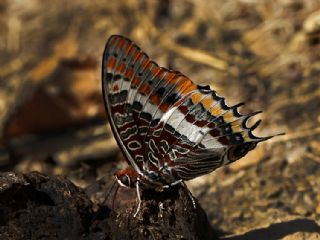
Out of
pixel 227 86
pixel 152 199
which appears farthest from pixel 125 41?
pixel 227 86

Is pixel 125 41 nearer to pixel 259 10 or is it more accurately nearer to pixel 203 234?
pixel 203 234

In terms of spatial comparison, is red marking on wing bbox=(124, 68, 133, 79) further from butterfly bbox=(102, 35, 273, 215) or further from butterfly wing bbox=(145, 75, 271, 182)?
butterfly wing bbox=(145, 75, 271, 182)

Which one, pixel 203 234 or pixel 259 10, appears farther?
pixel 259 10

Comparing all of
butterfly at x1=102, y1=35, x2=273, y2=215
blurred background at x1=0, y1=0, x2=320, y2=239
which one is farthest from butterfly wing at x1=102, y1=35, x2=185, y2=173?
blurred background at x1=0, y1=0, x2=320, y2=239

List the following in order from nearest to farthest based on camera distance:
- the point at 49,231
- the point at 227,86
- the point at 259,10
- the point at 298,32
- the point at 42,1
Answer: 1. the point at 49,231
2. the point at 227,86
3. the point at 298,32
4. the point at 259,10
5. the point at 42,1

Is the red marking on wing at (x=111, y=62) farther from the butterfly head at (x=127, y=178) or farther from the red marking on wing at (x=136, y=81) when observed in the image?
the butterfly head at (x=127, y=178)

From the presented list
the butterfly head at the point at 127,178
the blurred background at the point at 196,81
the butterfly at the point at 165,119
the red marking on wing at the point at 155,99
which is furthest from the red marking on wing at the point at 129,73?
the blurred background at the point at 196,81

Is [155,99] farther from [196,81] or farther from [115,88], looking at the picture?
[196,81]

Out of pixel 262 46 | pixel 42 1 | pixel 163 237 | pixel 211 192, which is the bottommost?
pixel 163 237

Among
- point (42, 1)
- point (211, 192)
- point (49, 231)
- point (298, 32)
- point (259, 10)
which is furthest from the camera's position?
point (42, 1)
